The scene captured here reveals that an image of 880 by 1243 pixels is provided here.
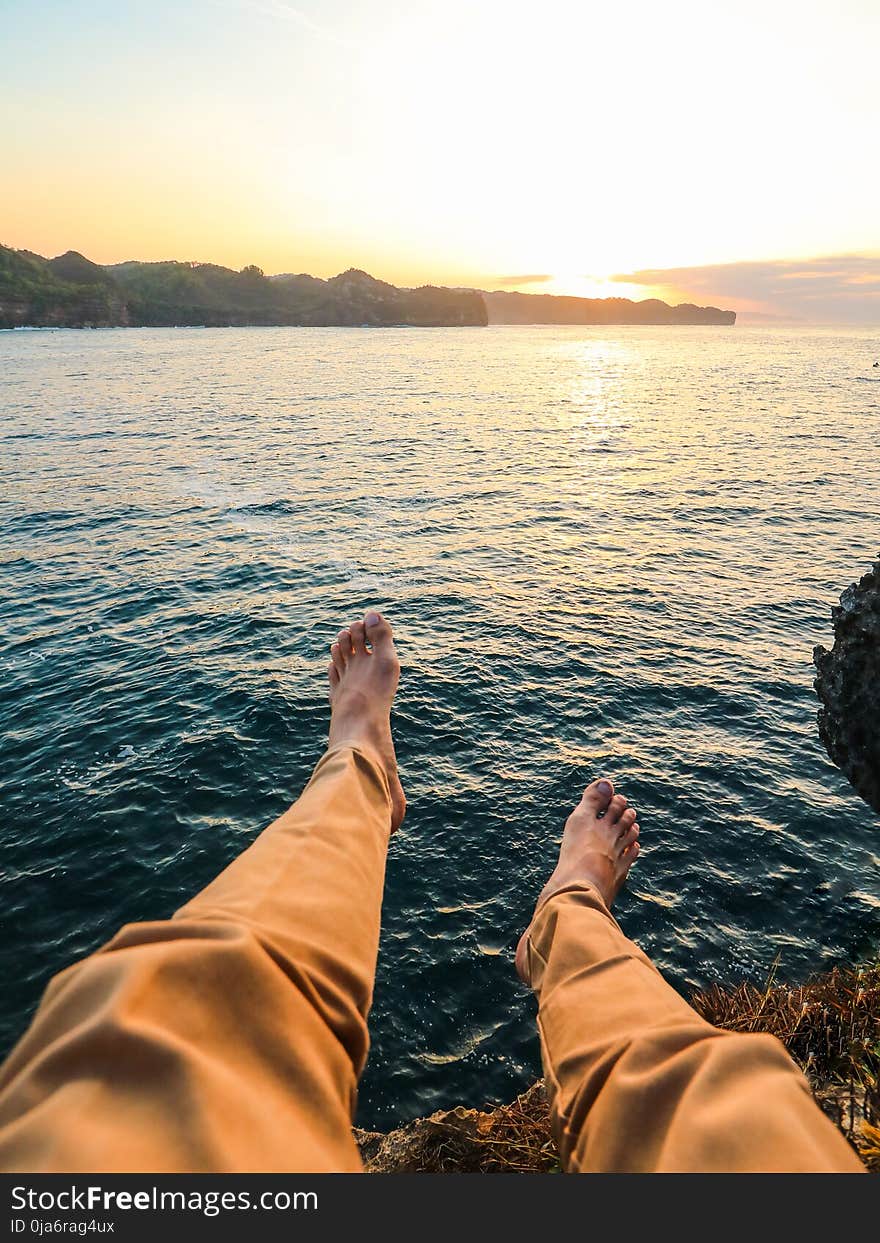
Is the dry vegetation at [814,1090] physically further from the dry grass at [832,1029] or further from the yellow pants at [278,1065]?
the yellow pants at [278,1065]

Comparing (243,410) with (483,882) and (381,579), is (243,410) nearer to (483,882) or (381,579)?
(381,579)

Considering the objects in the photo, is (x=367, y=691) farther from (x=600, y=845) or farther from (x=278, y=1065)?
(x=278, y=1065)

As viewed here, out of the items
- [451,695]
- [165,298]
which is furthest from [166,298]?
[451,695]

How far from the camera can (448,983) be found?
6039mm

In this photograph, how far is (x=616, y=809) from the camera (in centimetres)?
581

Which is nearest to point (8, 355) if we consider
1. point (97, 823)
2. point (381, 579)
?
point (381, 579)

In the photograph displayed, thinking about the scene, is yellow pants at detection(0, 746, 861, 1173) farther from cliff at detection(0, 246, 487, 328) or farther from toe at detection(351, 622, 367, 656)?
cliff at detection(0, 246, 487, 328)

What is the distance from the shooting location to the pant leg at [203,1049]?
1130 millimetres

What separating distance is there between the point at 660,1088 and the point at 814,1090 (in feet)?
11.0

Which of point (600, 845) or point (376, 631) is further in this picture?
point (376, 631)

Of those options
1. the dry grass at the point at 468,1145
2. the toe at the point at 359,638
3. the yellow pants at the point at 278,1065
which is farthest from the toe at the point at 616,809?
the yellow pants at the point at 278,1065

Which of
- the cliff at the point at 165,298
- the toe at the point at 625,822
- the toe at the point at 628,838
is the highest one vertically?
the cliff at the point at 165,298

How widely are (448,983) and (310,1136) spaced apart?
5274mm

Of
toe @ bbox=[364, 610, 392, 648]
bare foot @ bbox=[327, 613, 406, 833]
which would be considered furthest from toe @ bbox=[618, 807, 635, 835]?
toe @ bbox=[364, 610, 392, 648]
